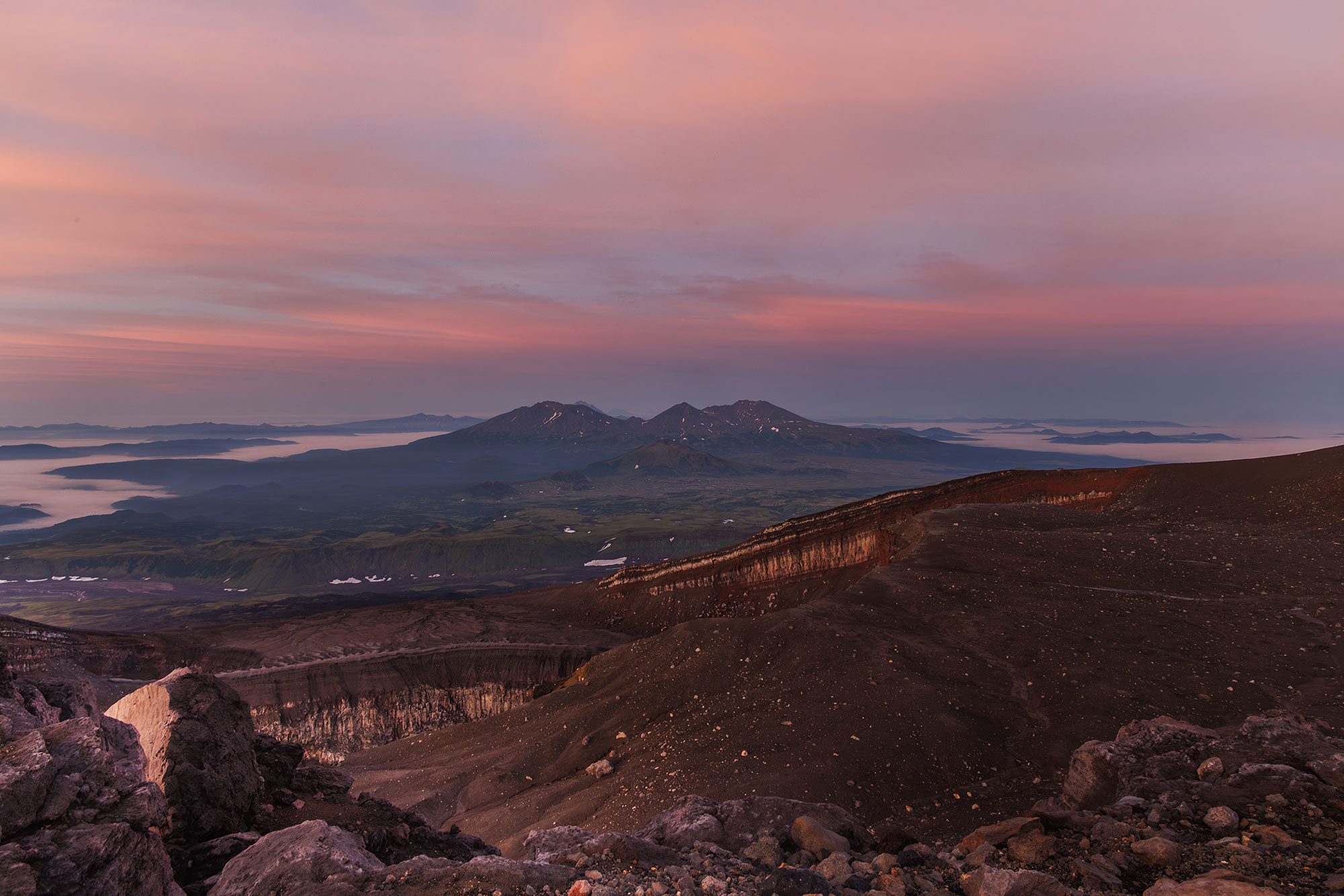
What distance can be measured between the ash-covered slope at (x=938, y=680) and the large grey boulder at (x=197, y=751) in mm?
7797

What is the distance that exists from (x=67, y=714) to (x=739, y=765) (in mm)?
13589

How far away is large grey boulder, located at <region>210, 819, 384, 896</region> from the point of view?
6.38m

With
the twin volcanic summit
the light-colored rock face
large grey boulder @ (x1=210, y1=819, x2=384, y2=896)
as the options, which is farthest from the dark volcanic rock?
the light-colored rock face

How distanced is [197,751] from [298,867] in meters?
4.32

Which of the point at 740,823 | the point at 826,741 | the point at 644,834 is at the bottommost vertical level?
the point at 826,741

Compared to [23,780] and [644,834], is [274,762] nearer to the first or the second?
[23,780]

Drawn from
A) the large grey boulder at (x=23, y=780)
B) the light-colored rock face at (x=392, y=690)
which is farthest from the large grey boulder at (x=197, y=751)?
the light-colored rock face at (x=392, y=690)

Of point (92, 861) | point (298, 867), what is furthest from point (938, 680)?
point (92, 861)

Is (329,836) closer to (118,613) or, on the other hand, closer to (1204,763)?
(1204,763)

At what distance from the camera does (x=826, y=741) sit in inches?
645

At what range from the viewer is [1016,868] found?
272 inches

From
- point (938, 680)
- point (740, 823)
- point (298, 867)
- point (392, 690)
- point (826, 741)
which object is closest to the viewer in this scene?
point (298, 867)

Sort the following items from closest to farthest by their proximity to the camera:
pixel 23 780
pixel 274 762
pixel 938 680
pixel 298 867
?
pixel 23 780
pixel 298 867
pixel 274 762
pixel 938 680

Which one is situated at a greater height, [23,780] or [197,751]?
[23,780]
